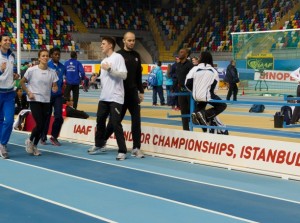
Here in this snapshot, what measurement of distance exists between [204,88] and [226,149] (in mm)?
1356

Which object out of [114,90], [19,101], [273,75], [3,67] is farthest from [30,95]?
[273,75]

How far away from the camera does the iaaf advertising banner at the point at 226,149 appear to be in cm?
802

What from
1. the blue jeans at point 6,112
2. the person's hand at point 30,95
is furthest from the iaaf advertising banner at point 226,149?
the blue jeans at point 6,112

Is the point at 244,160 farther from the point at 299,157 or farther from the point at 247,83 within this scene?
the point at 247,83

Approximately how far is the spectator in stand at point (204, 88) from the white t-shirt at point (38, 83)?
2379 mm

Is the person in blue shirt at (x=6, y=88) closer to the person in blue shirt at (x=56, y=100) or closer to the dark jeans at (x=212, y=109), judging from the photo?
the person in blue shirt at (x=56, y=100)

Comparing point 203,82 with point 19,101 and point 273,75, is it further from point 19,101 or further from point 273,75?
point 273,75

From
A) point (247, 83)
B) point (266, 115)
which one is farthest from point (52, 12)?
point (266, 115)

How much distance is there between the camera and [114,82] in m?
9.51

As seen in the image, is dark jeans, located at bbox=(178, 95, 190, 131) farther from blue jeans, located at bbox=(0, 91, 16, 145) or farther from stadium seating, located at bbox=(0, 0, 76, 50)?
stadium seating, located at bbox=(0, 0, 76, 50)

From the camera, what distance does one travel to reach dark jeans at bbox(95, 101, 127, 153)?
9.49 meters

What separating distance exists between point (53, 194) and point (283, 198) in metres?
2.59

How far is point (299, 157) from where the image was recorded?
7820 mm

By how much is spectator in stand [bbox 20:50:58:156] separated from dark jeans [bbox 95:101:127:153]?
0.90 metres
